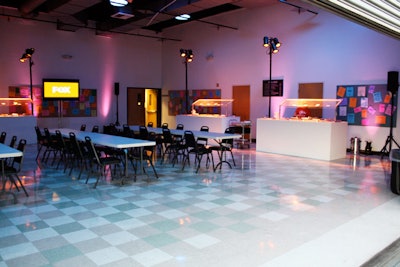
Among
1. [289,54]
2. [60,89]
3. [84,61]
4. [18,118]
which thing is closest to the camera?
[18,118]

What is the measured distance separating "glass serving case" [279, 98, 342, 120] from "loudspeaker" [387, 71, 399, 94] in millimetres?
1324

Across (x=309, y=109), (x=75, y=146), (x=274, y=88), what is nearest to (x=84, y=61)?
(x=274, y=88)

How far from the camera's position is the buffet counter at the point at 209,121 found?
11.2 meters

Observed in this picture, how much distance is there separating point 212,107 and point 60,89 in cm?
563

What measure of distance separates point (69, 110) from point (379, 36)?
422 inches

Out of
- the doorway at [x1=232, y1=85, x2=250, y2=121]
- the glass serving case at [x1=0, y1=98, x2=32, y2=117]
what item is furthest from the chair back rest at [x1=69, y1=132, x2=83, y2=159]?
the doorway at [x1=232, y1=85, x2=250, y2=121]

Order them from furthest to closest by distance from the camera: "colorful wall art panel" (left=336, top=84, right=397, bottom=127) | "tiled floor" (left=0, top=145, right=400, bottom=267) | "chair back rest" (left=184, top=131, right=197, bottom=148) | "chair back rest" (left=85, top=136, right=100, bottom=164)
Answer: "colorful wall art panel" (left=336, top=84, right=397, bottom=127), "chair back rest" (left=184, top=131, right=197, bottom=148), "chair back rest" (left=85, top=136, right=100, bottom=164), "tiled floor" (left=0, top=145, right=400, bottom=267)

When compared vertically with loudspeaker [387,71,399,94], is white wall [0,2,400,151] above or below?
above

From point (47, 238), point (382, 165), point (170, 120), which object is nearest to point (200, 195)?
point (47, 238)

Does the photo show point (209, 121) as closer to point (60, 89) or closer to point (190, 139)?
point (190, 139)

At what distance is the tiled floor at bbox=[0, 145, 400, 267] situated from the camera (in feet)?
10.8

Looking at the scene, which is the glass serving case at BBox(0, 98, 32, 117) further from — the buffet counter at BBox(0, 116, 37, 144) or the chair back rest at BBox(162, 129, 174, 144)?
the chair back rest at BBox(162, 129, 174, 144)

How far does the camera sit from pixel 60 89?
43.2 feet

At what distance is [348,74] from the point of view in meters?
9.97
